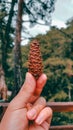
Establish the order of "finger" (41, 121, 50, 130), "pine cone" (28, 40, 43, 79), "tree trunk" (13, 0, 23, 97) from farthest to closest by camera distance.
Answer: "tree trunk" (13, 0, 23, 97), "finger" (41, 121, 50, 130), "pine cone" (28, 40, 43, 79)

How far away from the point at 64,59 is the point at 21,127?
3118cm

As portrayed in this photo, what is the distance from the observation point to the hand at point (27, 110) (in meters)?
0.66

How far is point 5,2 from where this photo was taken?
51.9 feet

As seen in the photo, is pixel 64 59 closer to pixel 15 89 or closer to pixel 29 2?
pixel 29 2

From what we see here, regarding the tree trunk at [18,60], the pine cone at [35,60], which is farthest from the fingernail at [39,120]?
the tree trunk at [18,60]

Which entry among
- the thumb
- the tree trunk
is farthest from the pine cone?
the tree trunk

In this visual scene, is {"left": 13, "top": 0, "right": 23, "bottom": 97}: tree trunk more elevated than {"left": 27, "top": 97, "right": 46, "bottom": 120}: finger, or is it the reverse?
{"left": 13, "top": 0, "right": 23, "bottom": 97}: tree trunk

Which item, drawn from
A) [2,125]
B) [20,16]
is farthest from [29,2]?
[2,125]

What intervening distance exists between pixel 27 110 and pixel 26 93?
4 cm

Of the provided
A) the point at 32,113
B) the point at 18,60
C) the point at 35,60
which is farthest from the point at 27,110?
the point at 18,60

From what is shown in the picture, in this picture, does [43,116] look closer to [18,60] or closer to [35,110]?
[35,110]

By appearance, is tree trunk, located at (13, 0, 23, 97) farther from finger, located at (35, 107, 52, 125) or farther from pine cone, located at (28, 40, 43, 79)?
pine cone, located at (28, 40, 43, 79)

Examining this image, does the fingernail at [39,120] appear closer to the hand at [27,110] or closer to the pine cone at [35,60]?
the hand at [27,110]

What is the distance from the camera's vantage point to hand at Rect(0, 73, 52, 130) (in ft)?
2.18
